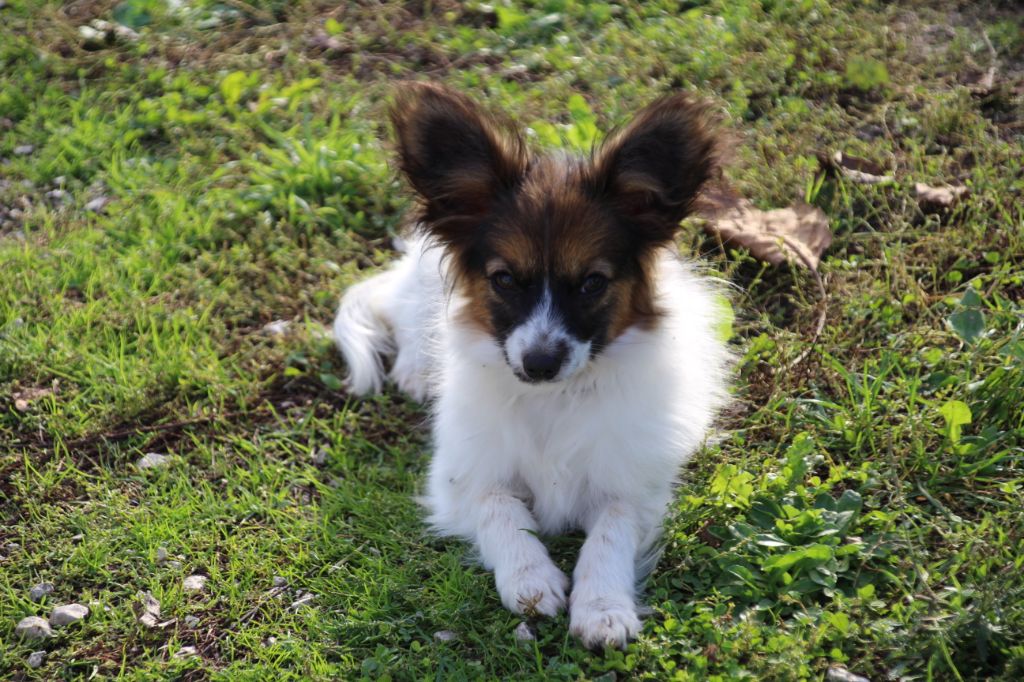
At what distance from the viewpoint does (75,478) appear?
406cm

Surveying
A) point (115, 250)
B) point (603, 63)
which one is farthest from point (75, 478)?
point (603, 63)

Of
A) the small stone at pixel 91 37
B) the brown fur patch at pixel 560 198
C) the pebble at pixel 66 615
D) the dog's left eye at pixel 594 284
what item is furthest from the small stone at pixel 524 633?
the small stone at pixel 91 37

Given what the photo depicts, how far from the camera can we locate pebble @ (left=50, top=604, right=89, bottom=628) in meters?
3.42

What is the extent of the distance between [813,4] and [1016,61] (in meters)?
1.23

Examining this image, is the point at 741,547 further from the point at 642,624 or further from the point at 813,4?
the point at 813,4

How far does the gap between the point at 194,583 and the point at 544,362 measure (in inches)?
57.4

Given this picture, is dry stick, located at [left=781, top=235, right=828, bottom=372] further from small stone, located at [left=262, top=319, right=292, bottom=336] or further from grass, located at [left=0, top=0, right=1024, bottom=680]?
small stone, located at [left=262, top=319, right=292, bottom=336]

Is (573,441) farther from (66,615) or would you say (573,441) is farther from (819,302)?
(66,615)

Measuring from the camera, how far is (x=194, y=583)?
3568 millimetres

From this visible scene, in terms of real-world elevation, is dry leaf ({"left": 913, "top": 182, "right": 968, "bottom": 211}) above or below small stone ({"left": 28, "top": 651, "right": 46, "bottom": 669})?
above

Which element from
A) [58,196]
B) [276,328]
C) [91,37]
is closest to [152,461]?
[276,328]

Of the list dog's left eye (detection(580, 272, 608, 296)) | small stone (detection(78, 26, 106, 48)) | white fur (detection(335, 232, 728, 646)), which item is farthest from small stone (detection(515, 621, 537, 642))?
small stone (detection(78, 26, 106, 48))

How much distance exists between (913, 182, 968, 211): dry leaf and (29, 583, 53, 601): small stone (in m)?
3.97

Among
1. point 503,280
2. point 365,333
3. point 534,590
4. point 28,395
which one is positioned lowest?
point 28,395
